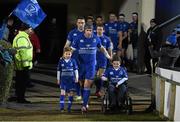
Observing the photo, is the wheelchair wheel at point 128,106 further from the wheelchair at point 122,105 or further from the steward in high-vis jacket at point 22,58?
the steward in high-vis jacket at point 22,58

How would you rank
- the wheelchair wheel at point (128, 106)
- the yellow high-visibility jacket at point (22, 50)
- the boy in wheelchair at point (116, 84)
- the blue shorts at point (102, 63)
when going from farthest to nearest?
the blue shorts at point (102, 63) < the yellow high-visibility jacket at point (22, 50) < the boy in wheelchair at point (116, 84) < the wheelchair wheel at point (128, 106)

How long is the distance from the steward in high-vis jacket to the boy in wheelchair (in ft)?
6.87

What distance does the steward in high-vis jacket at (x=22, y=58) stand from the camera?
13250 mm

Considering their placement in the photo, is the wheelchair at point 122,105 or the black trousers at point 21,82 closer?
the wheelchair at point 122,105

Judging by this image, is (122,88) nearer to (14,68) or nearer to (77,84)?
(77,84)

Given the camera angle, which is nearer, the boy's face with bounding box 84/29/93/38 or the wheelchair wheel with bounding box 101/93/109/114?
the wheelchair wheel with bounding box 101/93/109/114

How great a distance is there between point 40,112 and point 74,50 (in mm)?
1501

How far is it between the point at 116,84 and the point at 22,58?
2432 millimetres

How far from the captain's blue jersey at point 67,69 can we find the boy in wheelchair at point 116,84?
2.19 ft

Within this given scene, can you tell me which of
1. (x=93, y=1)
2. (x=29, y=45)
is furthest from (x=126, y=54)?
(x=29, y=45)

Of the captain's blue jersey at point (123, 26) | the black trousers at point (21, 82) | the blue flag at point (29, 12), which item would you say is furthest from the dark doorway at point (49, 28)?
the blue flag at point (29, 12)

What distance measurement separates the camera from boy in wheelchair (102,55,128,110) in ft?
39.2

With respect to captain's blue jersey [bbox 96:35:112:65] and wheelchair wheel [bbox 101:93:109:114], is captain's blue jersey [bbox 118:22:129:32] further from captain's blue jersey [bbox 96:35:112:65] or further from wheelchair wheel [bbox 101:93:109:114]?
wheelchair wheel [bbox 101:93:109:114]

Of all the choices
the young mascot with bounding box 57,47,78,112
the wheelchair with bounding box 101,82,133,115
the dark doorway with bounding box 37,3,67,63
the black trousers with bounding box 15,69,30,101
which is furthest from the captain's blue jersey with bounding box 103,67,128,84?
the dark doorway with bounding box 37,3,67,63
